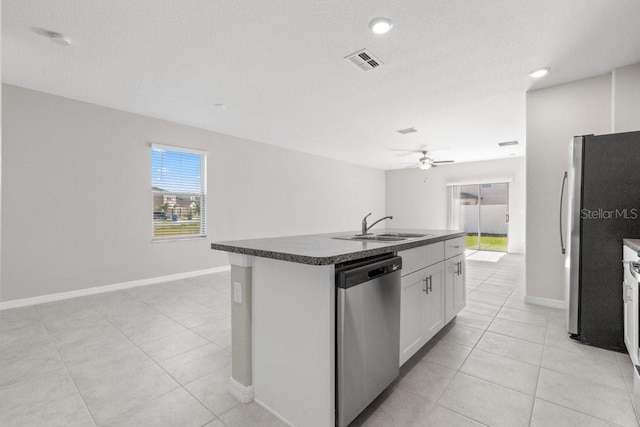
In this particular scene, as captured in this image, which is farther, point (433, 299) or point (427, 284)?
point (433, 299)

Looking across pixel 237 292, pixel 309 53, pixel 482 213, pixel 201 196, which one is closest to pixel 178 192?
pixel 201 196

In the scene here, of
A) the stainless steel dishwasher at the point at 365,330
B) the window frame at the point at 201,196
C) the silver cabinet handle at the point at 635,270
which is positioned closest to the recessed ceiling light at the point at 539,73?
the silver cabinet handle at the point at 635,270

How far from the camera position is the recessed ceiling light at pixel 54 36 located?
2479mm

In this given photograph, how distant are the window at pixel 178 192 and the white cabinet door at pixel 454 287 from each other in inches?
160

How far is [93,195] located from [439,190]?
8563 millimetres

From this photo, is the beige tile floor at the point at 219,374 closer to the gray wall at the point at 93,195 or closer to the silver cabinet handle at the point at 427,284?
the silver cabinet handle at the point at 427,284

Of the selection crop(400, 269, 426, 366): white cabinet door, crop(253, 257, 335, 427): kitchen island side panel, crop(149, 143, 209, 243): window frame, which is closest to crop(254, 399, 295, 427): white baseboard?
crop(253, 257, 335, 427): kitchen island side panel

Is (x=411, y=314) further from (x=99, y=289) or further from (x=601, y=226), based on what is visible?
(x=99, y=289)

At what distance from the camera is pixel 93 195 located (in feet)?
13.4

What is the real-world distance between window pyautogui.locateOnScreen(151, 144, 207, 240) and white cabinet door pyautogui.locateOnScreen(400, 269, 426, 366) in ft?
13.5

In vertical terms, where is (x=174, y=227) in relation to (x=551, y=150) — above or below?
below

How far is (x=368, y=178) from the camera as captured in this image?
9633mm

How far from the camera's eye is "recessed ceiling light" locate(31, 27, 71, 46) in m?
2.48

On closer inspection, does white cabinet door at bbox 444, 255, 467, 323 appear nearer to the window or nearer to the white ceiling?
the white ceiling
